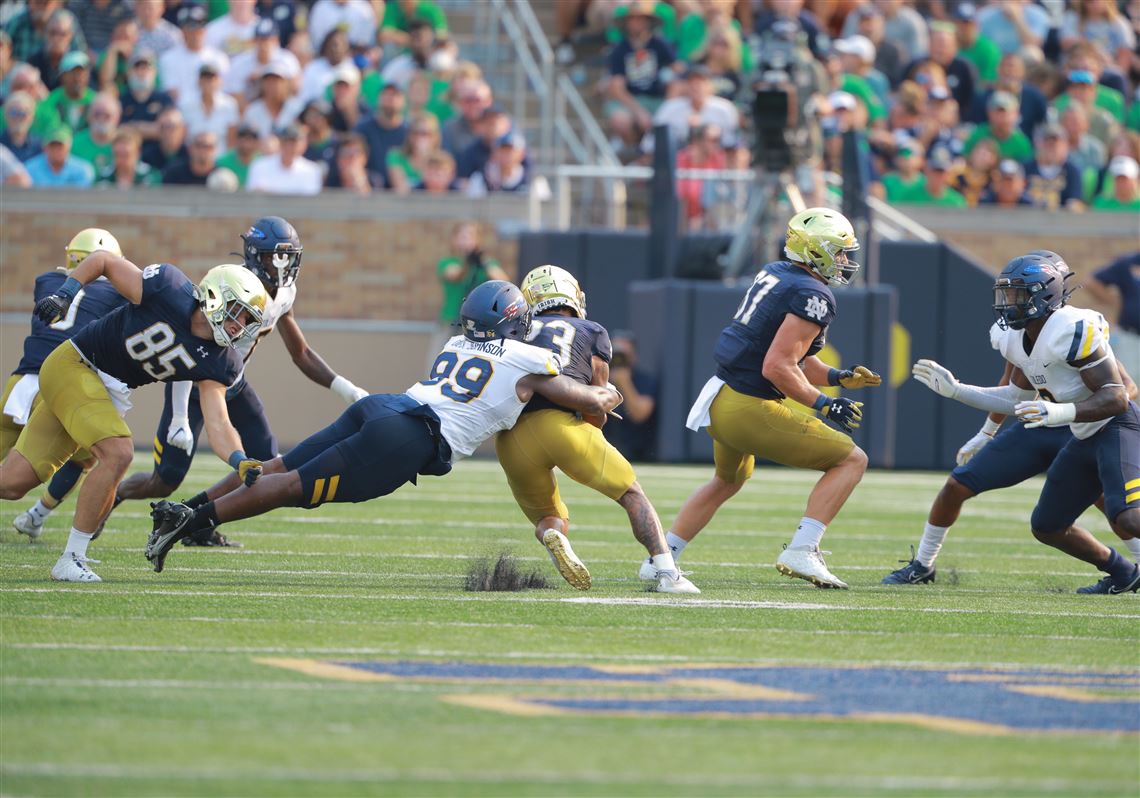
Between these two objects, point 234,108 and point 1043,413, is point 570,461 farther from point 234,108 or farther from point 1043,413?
point 234,108

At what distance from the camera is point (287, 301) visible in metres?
8.82

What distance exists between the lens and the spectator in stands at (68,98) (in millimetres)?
16922

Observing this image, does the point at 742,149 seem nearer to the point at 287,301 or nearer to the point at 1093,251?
the point at 1093,251

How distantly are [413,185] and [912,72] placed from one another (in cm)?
530

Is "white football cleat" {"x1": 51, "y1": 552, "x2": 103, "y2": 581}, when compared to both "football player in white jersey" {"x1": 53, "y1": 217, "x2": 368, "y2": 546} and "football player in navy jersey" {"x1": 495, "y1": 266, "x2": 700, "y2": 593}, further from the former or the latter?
"football player in navy jersey" {"x1": 495, "y1": 266, "x2": 700, "y2": 593}

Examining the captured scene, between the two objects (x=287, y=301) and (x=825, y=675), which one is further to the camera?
(x=287, y=301)

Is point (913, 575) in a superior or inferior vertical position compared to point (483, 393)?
inferior

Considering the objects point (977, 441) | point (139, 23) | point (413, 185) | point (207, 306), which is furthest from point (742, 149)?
point (207, 306)

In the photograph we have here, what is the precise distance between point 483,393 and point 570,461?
1.46 feet

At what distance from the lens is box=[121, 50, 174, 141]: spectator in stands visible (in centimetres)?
1700

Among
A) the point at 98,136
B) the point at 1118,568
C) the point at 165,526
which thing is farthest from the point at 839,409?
the point at 98,136

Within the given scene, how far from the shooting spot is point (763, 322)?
26.2 ft

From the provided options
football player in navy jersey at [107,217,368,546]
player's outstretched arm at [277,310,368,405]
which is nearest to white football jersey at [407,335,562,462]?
football player in navy jersey at [107,217,368,546]

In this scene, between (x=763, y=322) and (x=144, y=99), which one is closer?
(x=763, y=322)
